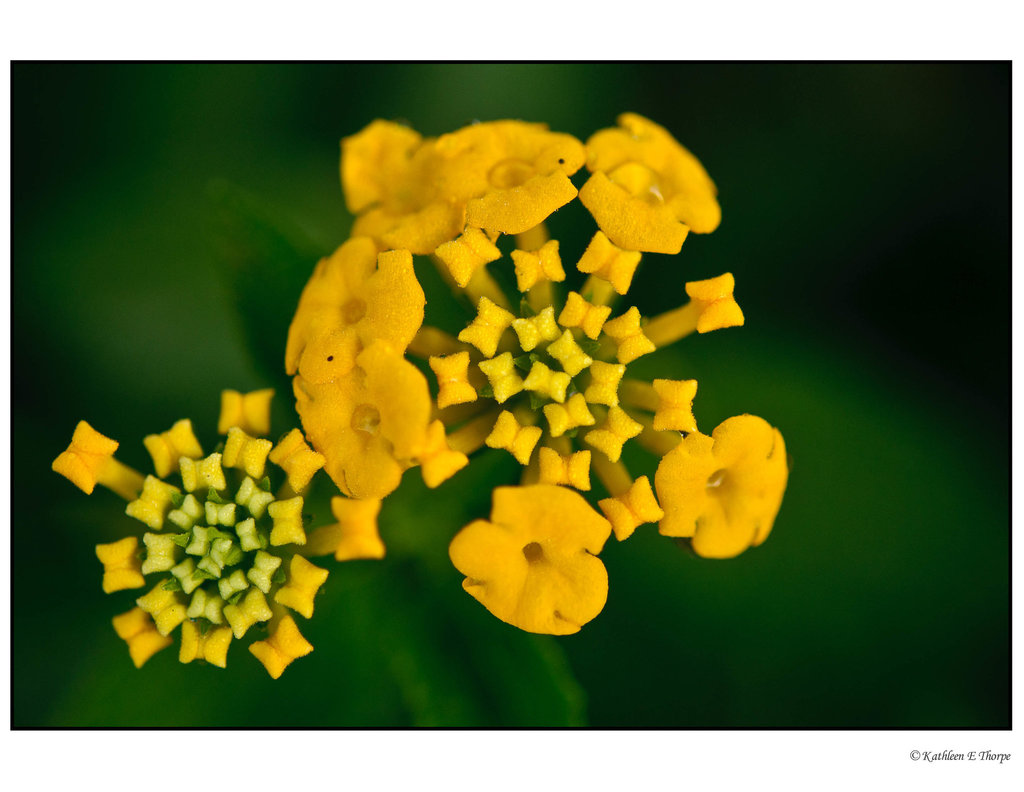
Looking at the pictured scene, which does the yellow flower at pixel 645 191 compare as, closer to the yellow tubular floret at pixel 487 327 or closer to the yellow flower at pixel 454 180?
the yellow flower at pixel 454 180

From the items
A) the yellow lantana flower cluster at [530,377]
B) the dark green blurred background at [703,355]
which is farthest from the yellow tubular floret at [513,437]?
the dark green blurred background at [703,355]

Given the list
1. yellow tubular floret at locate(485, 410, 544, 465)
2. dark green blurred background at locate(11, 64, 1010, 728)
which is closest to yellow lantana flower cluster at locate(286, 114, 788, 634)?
yellow tubular floret at locate(485, 410, 544, 465)

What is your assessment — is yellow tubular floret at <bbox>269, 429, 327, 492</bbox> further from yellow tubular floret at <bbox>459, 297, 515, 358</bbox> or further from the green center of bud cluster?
yellow tubular floret at <bbox>459, 297, 515, 358</bbox>

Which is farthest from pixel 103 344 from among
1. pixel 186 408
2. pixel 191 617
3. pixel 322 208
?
pixel 191 617

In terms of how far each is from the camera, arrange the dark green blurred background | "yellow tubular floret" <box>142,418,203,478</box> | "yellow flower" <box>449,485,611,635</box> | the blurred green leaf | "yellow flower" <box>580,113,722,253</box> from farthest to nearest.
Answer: the dark green blurred background, the blurred green leaf, "yellow tubular floret" <box>142,418,203,478</box>, "yellow flower" <box>580,113,722,253</box>, "yellow flower" <box>449,485,611,635</box>

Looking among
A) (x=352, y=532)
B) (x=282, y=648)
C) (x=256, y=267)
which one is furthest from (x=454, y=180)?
(x=282, y=648)

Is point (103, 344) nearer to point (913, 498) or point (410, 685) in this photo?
point (410, 685)

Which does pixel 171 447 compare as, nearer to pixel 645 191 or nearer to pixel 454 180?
pixel 454 180
